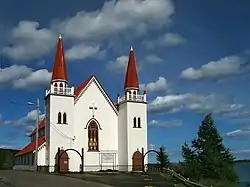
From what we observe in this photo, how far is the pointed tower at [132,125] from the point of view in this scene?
5238 cm

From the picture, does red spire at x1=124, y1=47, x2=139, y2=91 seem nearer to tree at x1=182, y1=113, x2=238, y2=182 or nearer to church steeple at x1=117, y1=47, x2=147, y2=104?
church steeple at x1=117, y1=47, x2=147, y2=104

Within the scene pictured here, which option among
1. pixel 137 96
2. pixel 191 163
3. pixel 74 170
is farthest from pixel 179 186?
pixel 137 96

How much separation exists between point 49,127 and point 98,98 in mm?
8788

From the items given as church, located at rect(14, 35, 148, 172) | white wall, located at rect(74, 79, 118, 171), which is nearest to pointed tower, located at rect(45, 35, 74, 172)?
church, located at rect(14, 35, 148, 172)

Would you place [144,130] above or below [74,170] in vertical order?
above

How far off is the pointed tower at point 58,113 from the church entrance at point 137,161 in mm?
9040

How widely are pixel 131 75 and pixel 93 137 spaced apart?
34.3 ft

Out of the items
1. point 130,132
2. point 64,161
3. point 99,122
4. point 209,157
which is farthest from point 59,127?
point 209,157

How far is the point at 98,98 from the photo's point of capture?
5453cm

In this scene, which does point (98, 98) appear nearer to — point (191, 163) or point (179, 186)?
point (191, 163)

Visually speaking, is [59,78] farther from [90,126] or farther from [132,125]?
[132,125]

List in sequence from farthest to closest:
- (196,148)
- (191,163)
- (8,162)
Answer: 1. (8,162)
2. (196,148)
3. (191,163)

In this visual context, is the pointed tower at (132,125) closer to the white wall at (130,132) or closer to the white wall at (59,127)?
Answer: the white wall at (130,132)

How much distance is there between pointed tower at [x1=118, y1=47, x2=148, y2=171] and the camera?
52375 mm
